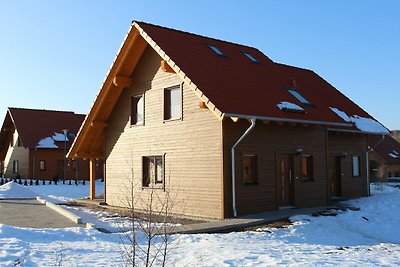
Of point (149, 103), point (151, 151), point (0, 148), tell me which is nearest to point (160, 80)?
point (149, 103)

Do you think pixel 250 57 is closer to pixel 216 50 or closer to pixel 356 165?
pixel 216 50

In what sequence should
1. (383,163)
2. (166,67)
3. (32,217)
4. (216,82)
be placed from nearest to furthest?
(216,82)
(166,67)
(32,217)
(383,163)

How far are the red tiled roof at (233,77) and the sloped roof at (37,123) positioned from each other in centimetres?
2376

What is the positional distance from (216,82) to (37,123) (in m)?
29.0

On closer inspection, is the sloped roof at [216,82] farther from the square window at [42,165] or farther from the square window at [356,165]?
the square window at [42,165]

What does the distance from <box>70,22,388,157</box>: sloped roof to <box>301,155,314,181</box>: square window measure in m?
1.45

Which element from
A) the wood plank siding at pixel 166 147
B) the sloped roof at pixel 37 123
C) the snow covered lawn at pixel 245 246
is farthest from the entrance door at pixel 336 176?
the sloped roof at pixel 37 123

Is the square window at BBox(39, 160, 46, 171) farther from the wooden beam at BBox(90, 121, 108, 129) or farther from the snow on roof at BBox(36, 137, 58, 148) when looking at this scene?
the wooden beam at BBox(90, 121, 108, 129)

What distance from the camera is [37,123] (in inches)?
1560

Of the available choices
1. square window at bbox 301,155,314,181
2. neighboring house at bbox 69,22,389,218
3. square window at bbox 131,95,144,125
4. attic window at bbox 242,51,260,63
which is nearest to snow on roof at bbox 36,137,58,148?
neighboring house at bbox 69,22,389,218

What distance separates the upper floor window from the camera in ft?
51.4

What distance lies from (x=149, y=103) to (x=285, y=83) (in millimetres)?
5136

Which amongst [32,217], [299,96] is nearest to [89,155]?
[32,217]

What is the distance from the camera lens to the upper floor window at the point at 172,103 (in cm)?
1566
